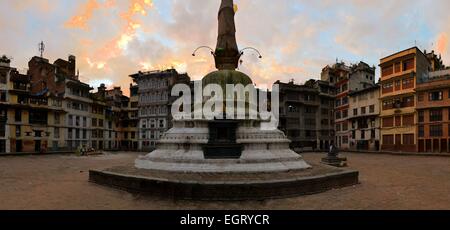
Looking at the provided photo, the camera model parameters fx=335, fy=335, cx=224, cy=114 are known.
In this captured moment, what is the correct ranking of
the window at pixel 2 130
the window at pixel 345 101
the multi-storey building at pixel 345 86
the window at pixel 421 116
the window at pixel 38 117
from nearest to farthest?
the window at pixel 421 116
the window at pixel 2 130
the window at pixel 38 117
the multi-storey building at pixel 345 86
the window at pixel 345 101

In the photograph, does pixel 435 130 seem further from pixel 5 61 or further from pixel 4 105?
pixel 5 61

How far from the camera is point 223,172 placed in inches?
677

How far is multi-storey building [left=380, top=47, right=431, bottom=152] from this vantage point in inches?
2007

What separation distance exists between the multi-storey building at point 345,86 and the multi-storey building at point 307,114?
89.0 inches

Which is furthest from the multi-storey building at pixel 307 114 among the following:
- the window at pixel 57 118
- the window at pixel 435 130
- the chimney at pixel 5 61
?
the chimney at pixel 5 61

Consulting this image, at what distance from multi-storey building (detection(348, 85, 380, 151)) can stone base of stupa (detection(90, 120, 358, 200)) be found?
44830mm

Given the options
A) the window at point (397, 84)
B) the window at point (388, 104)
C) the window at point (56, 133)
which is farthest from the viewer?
the window at point (56, 133)

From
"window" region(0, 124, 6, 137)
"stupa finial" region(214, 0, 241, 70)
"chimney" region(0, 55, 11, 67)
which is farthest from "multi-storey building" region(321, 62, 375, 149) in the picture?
"chimney" region(0, 55, 11, 67)

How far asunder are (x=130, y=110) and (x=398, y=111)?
55.1 metres

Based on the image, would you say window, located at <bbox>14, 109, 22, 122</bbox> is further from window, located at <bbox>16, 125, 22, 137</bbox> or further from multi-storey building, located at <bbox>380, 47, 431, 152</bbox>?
multi-storey building, located at <bbox>380, 47, 431, 152</bbox>

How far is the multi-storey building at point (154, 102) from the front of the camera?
224 feet

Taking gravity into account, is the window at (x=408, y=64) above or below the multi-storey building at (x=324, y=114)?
above

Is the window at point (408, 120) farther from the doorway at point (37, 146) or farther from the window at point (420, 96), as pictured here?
the doorway at point (37, 146)

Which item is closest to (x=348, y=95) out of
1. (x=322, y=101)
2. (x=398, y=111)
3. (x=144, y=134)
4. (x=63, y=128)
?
(x=322, y=101)
